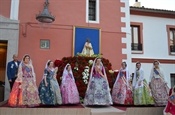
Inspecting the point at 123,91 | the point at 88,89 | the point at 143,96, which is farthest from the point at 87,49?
the point at 143,96

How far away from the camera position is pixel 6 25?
8516 millimetres

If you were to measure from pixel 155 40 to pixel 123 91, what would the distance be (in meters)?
6.04

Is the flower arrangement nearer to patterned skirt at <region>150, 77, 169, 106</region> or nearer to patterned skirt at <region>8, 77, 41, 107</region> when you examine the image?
patterned skirt at <region>150, 77, 169, 106</region>

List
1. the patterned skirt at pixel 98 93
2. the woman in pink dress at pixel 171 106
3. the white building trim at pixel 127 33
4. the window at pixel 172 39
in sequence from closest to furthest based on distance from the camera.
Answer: the woman in pink dress at pixel 171 106
the patterned skirt at pixel 98 93
the white building trim at pixel 127 33
the window at pixel 172 39

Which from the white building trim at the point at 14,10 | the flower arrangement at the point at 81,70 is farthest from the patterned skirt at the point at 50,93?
the white building trim at the point at 14,10

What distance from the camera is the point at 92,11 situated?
390 inches

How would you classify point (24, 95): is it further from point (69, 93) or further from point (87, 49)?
point (87, 49)

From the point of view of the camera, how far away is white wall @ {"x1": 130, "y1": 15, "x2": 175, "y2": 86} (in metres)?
11.6

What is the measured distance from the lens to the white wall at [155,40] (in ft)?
38.0

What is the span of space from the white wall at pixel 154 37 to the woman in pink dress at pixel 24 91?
713 centimetres

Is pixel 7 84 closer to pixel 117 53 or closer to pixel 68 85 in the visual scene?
pixel 68 85

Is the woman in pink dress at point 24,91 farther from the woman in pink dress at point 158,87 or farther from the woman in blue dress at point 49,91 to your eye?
the woman in pink dress at point 158,87

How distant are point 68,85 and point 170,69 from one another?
716 centimetres

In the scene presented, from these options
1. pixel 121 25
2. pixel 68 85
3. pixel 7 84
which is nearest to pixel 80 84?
pixel 68 85
